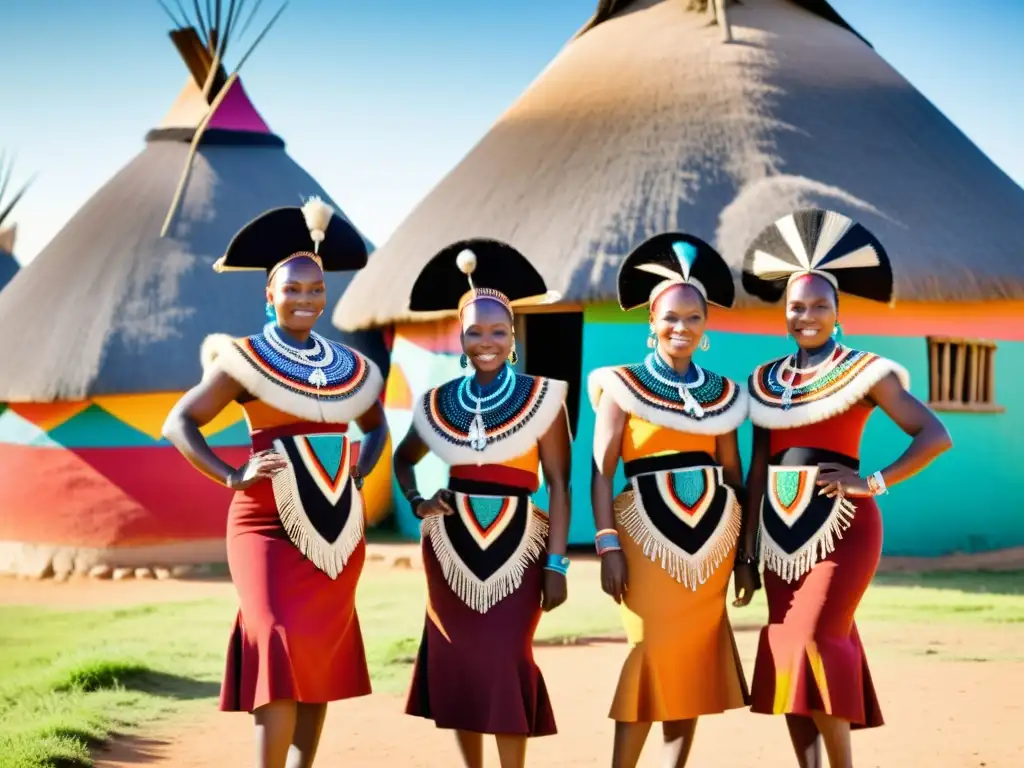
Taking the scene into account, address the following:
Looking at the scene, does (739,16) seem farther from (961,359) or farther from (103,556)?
(103,556)

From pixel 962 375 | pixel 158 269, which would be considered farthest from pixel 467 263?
pixel 158 269

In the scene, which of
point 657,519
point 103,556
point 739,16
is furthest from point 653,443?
point 739,16

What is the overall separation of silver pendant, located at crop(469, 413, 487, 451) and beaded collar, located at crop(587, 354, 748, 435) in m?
0.38

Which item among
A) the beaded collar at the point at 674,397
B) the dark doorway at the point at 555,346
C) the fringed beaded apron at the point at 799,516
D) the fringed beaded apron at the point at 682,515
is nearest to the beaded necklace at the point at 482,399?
the beaded collar at the point at 674,397

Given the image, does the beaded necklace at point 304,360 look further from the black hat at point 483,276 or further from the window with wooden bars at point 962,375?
the window with wooden bars at point 962,375

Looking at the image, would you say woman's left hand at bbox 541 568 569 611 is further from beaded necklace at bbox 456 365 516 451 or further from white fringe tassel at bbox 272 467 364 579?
white fringe tassel at bbox 272 467 364 579

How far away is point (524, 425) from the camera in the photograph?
15.2 ft

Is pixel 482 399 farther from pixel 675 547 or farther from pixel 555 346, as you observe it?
pixel 555 346

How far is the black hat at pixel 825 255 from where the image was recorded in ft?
15.7

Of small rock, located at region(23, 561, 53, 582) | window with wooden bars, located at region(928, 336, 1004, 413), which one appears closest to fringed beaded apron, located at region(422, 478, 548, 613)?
window with wooden bars, located at region(928, 336, 1004, 413)

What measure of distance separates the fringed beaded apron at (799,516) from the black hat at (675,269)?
1.96 ft

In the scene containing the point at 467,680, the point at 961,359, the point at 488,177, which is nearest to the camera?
the point at 467,680

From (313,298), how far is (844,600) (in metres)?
2.00

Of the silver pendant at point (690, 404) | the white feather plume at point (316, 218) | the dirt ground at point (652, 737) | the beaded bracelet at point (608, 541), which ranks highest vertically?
the white feather plume at point (316, 218)
